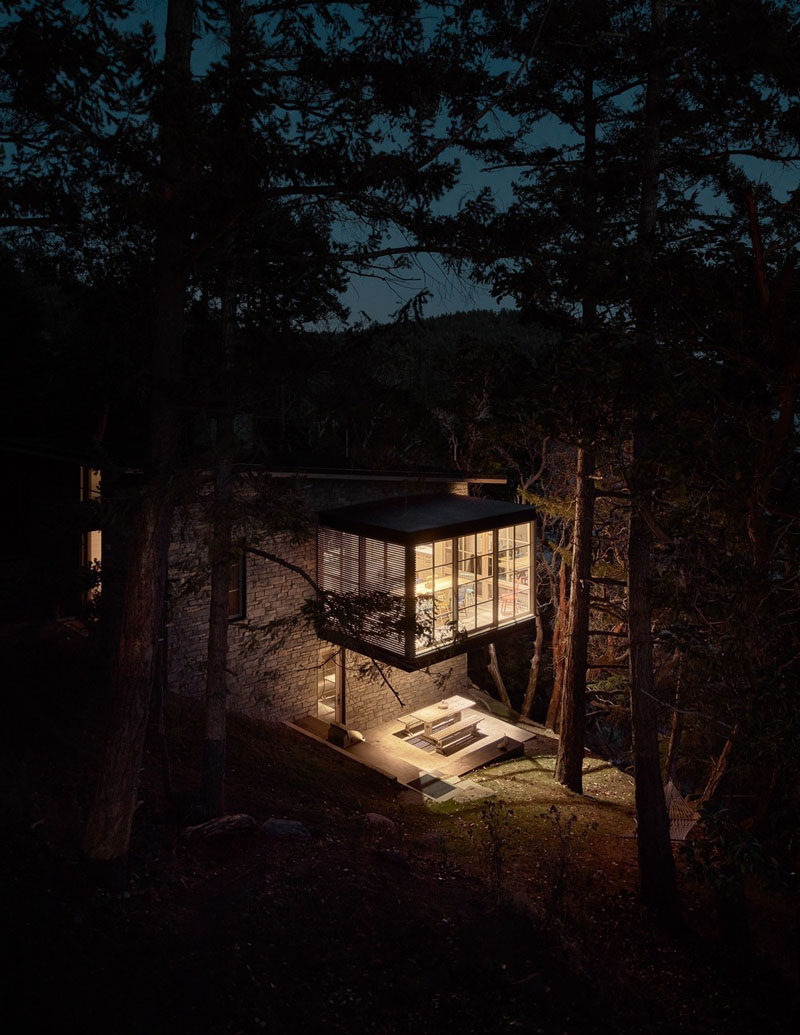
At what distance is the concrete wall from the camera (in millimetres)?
11961

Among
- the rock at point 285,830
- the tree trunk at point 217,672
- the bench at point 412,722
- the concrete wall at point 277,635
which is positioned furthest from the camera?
the bench at point 412,722

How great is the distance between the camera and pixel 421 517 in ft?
43.0

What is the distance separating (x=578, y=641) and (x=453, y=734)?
4.23 metres

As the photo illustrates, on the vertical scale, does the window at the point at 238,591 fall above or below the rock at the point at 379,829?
above

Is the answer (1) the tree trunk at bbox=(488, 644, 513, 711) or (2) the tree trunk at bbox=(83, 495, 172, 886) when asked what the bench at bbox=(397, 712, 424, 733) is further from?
(2) the tree trunk at bbox=(83, 495, 172, 886)

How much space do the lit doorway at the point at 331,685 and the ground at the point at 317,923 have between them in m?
3.89

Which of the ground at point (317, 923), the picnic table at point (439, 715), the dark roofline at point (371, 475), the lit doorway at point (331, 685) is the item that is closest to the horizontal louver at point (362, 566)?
the dark roofline at point (371, 475)

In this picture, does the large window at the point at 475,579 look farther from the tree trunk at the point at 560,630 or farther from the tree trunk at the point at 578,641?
the tree trunk at the point at 560,630

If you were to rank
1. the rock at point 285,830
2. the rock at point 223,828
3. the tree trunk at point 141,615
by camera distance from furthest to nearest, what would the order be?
the rock at point 285,830 → the rock at point 223,828 → the tree trunk at point 141,615

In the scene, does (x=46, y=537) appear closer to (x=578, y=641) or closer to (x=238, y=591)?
(x=238, y=591)

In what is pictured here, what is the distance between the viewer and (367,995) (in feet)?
16.2

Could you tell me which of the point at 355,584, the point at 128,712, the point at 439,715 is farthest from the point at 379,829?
the point at 439,715

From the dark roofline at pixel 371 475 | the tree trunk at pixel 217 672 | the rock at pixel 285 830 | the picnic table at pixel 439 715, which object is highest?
the dark roofline at pixel 371 475

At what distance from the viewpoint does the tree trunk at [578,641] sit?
1182cm
